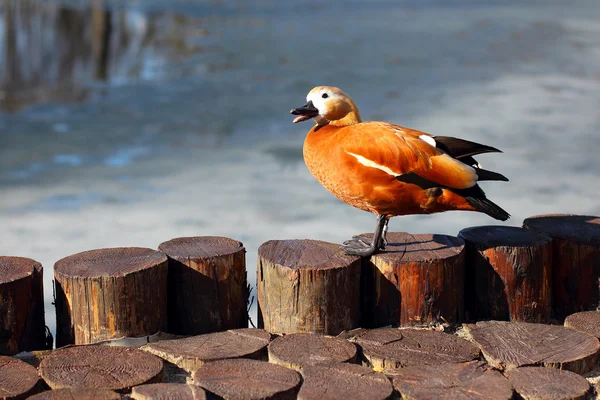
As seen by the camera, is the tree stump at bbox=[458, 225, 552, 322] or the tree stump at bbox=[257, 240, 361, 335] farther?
the tree stump at bbox=[458, 225, 552, 322]

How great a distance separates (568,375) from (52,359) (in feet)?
4.93

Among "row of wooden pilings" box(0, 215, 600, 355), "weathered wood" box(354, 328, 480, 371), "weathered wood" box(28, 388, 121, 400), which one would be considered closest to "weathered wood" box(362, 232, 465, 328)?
"row of wooden pilings" box(0, 215, 600, 355)

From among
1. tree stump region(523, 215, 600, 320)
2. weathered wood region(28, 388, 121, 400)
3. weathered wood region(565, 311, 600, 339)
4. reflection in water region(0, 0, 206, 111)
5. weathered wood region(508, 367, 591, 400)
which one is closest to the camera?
weathered wood region(28, 388, 121, 400)

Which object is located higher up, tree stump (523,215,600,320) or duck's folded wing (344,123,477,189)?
duck's folded wing (344,123,477,189)

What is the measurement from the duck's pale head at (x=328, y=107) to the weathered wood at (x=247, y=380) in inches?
39.7

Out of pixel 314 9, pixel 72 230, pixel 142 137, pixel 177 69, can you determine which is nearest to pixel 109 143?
pixel 142 137

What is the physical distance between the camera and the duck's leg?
Result: 302 cm

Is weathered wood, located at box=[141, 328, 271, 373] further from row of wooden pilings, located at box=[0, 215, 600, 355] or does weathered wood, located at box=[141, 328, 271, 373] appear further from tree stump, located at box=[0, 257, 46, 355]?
tree stump, located at box=[0, 257, 46, 355]

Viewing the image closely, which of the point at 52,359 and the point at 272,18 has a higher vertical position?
the point at 272,18

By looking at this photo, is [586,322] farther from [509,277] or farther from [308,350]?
[308,350]

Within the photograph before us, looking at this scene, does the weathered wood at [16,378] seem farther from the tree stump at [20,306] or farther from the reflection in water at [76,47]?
the reflection in water at [76,47]

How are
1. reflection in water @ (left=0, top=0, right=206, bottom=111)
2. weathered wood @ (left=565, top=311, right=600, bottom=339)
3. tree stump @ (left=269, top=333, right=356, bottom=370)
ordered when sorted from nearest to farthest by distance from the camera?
tree stump @ (left=269, top=333, right=356, bottom=370)
weathered wood @ (left=565, top=311, right=600, bottom=339)
reflection in water @ (left=0, top=0, right=206, bottom=111)

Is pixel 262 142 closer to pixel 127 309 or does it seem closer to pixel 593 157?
pixel 593 157

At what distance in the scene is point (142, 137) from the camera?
7570mm
